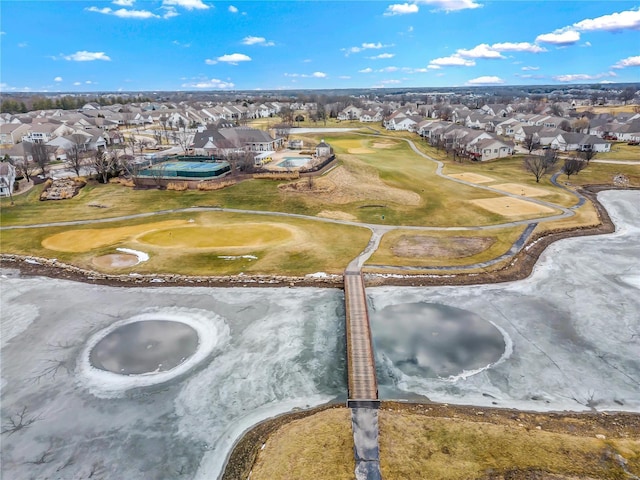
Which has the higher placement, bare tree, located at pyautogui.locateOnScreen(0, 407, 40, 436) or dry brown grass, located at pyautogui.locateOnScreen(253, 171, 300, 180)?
dry brown grass, located at pyautogui.locateOnScreen(253, 171, 300, 180)

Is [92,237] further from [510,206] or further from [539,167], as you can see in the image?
[539,167]

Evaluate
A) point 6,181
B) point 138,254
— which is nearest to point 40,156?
point 6,181

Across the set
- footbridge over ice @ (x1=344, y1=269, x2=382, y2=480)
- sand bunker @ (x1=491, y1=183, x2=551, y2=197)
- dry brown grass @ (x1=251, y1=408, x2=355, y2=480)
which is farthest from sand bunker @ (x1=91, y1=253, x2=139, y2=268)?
sand bunker @ (x1=491, y1=183, x2=551, y2=197)

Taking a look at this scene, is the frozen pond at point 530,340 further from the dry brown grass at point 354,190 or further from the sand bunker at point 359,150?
the sand bunker at point 359,150

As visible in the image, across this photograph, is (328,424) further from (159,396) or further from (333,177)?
(333,177)

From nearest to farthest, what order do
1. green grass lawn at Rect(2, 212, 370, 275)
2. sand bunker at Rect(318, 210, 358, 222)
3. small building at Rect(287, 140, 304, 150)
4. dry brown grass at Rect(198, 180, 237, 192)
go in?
green grass lawn at Rect(2, 212, 370, 275), sand bunker at Rect(318, 210, 358, 222), dry brown grass at Rect(198, 180, 237, 192), small building at Rect(287, 140, 304, 150)

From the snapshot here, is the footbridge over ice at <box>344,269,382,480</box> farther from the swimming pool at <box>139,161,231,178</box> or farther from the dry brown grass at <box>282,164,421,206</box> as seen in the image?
the swimming pool at <box>139,161,231,178</box>
